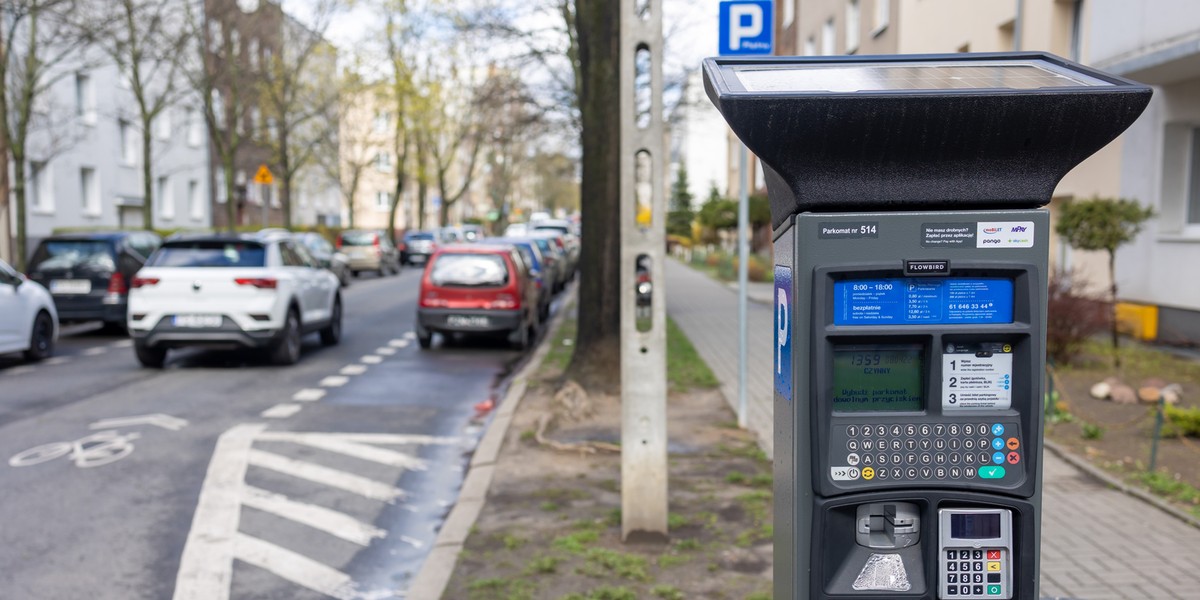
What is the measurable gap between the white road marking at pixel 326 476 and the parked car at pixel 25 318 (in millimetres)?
6442

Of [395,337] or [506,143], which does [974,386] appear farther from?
[506,143]

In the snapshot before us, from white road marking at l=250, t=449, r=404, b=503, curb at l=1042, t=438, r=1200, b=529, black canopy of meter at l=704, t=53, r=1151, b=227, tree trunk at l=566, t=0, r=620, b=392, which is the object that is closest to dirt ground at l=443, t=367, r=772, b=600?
white road marking at l=250, t=449, r=404, b=503

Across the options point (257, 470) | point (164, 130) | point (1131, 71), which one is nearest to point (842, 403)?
point (257, 470)

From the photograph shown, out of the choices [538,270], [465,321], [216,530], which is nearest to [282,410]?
[216,530]

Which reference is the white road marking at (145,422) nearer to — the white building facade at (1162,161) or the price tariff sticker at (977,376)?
the price tariff sticker at (977,376)

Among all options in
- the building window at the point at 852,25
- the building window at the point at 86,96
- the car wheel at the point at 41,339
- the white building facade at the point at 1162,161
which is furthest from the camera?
Answer: the building window at the point at 86,96

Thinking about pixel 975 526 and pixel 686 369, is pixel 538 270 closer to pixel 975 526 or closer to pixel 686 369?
pixel 686 369

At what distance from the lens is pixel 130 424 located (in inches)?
366

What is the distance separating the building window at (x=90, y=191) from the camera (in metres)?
35.2

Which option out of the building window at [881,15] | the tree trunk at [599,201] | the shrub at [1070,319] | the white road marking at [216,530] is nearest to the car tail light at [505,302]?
the tree trunk at [599,201]

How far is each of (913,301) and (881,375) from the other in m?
0.19

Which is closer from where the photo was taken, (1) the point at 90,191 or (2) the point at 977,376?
(2) the point at 977,376

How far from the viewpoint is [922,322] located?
2447 mm

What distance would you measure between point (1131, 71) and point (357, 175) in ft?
138
